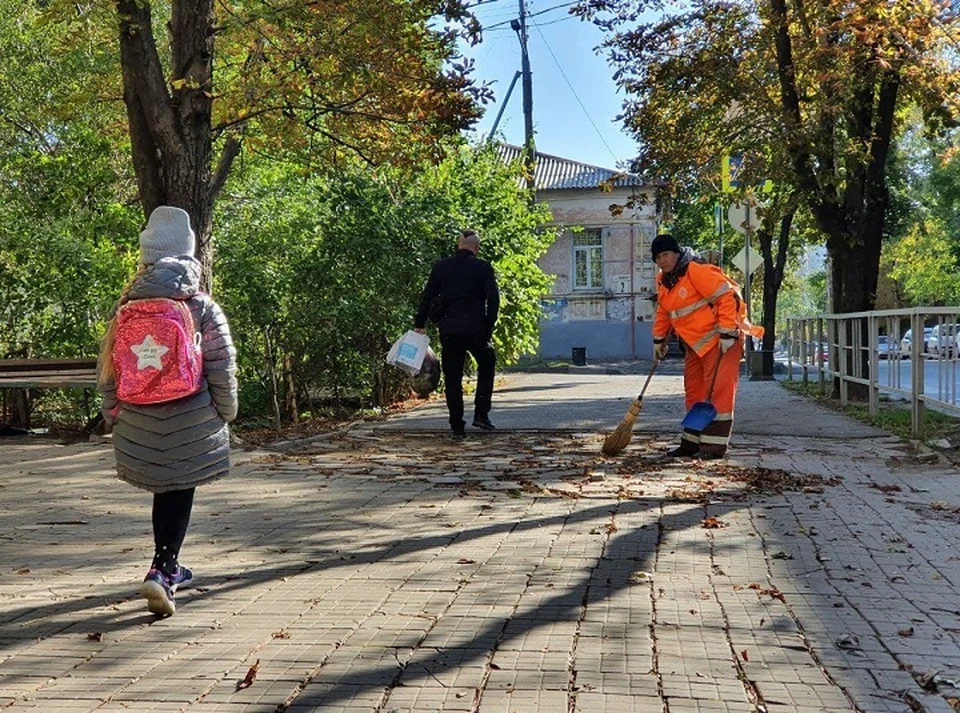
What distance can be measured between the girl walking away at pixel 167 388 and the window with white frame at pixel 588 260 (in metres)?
40.1

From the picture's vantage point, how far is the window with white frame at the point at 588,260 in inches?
1736

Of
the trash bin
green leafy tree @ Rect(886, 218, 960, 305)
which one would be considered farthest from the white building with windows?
the trash bin

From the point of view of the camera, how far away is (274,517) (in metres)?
6.41

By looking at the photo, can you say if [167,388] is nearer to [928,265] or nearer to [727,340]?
[727,340]

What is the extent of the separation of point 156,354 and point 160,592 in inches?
35.3

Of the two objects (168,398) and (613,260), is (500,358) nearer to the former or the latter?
(168,398)

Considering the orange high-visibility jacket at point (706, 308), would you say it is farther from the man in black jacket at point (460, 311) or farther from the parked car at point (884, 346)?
the parked car at point (884, 346)

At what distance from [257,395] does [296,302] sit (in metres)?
1.16

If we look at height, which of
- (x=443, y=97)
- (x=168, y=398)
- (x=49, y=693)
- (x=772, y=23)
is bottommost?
(x=49, y=693)

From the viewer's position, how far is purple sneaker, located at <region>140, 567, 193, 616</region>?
4102 millimetres

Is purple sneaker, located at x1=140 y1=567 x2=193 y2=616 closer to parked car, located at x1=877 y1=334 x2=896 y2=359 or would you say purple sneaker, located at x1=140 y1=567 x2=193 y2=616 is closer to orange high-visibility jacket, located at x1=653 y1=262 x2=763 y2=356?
orange high-visibility jacket, located at x1=653 y1=262 x2=763 y2=356

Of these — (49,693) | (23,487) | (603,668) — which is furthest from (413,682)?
(23,487)

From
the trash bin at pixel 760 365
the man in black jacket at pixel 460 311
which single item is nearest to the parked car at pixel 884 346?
the man in black jacket at pixel 460 311

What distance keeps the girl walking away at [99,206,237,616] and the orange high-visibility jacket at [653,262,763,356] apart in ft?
15.7
